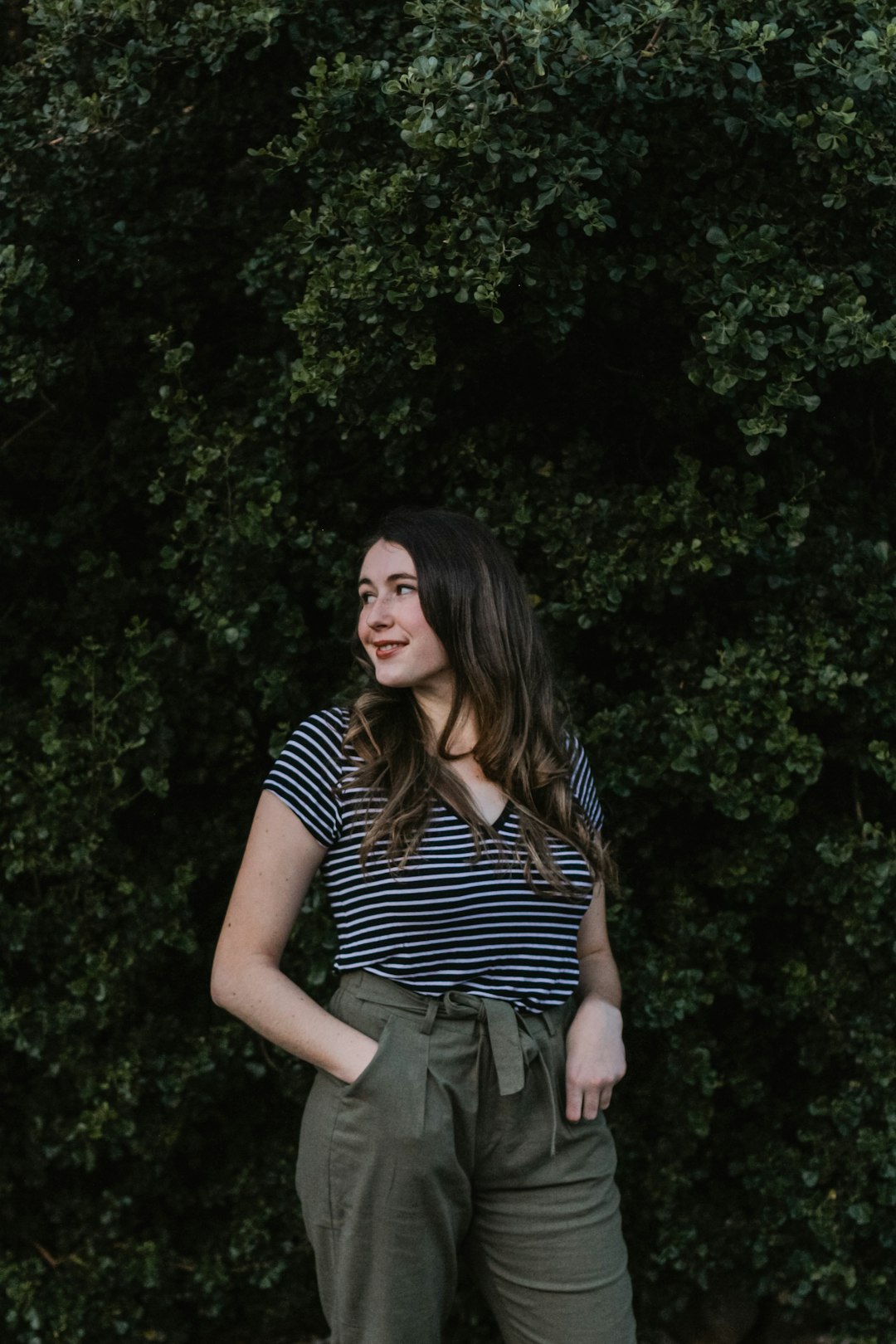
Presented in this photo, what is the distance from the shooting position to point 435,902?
2279 mm

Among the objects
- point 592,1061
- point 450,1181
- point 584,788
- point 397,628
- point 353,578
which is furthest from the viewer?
point 353,578

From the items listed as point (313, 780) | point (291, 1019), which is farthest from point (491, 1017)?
point (313, 780)

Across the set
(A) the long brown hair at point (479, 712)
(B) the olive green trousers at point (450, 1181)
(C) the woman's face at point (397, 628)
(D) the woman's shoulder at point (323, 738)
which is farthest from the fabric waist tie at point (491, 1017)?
(C) the woman's face at point (397, 628)

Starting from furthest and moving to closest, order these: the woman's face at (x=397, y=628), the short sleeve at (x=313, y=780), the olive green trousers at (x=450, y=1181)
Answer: the woman's face at (x=397, y=628) → the short sleeve at (x=313, y=780) → the olive green trousers at (x=450, y=1181)

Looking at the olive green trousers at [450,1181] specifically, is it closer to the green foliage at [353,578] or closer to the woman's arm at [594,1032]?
the woman's arm at [594,1032]

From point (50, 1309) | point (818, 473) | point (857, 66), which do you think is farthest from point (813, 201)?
point (50, 1309)

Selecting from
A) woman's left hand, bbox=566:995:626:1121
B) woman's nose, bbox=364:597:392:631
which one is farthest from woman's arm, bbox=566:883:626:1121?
woman's nose, bbox=364:597:392:631

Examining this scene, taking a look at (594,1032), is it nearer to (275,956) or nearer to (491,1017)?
(491,1017)

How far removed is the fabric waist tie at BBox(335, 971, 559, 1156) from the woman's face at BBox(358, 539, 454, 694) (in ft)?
1.79

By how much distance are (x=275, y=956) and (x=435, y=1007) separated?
11.5 inches

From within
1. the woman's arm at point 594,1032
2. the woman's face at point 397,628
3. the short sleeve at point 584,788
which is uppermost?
the woman's face at point 397,628

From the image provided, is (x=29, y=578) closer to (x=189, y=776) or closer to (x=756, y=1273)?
(x=189, y=776)

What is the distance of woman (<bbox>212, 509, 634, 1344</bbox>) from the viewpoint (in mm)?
2223

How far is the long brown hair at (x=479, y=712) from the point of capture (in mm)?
2396
